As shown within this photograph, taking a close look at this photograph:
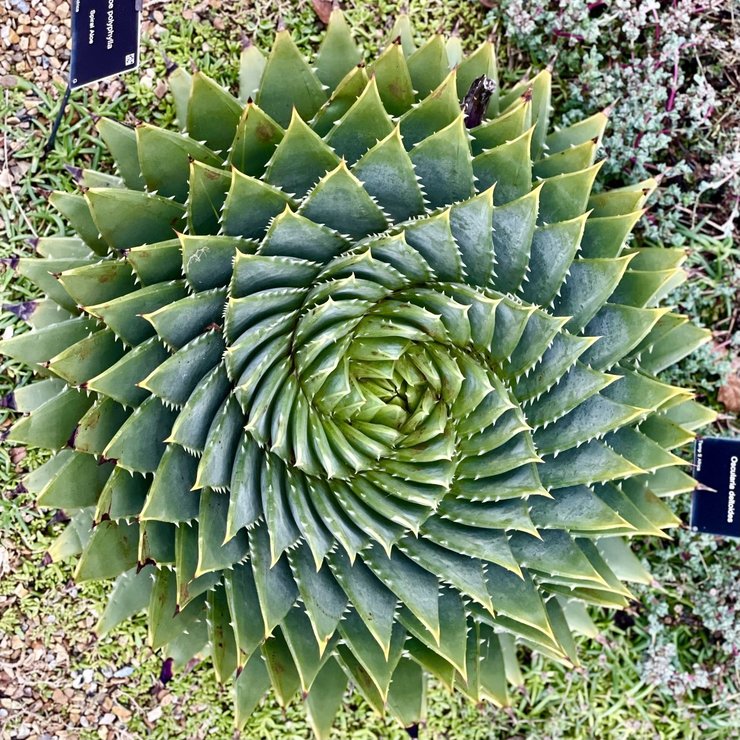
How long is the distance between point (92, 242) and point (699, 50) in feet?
7.42

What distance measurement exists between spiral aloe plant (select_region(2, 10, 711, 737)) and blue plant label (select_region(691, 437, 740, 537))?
70 centimetres

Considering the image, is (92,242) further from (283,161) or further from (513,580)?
(513,580)

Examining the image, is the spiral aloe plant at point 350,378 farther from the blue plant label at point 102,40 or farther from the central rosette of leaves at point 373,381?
the blue plant label at point 102,40

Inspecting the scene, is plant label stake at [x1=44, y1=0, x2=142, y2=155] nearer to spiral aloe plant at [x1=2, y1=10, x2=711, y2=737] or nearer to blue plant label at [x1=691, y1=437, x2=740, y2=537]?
spiral aloe plant at [x1=2, y1=10, x2=711, y2=737]

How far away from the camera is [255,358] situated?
1.59 meters

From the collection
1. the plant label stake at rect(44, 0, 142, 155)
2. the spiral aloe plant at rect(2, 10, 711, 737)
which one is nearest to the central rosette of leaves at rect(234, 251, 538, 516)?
the spiral aloe plant at rect(2, 10, 711, 737)

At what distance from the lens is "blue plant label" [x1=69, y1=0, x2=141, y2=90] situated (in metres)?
2.31

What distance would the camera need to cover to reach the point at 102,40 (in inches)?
91.5

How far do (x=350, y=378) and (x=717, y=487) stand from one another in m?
1.51

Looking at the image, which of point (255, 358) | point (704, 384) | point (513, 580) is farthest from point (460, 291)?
point (704, 384)

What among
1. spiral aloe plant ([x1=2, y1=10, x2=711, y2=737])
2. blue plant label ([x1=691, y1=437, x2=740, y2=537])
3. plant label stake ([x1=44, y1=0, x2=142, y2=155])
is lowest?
blue plant label ([x1=691, y1=437, x2=740, y2=537])

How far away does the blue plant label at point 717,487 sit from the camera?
8.09ft

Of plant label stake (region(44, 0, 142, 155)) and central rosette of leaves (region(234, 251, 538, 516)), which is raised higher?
plant label stake (region(44, 0, 142, 155))

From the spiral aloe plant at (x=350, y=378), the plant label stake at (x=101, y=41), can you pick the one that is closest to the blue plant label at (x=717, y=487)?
the spiral aloe plant at (x=350, y=378)
